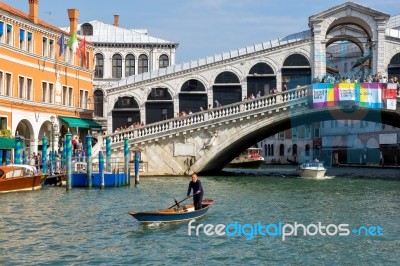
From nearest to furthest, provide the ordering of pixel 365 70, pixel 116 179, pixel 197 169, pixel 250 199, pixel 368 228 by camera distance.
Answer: pixel 368 228, pixel 250 199, pixel 116 179, pixel 197 169, pixel 365 70

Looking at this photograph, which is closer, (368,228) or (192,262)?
(192,262)

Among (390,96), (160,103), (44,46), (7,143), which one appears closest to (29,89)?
(44,46)

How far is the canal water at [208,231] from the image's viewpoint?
43.2 ft

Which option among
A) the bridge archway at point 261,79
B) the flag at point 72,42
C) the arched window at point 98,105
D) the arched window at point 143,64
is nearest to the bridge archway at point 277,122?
the bridge archway at point 261,79

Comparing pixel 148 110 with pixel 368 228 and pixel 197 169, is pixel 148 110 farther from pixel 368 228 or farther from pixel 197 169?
pixel 368 228

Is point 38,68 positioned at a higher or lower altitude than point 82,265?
higher

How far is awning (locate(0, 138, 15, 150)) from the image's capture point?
29.3m

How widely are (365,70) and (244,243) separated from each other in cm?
3037

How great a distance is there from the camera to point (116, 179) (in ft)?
90.3

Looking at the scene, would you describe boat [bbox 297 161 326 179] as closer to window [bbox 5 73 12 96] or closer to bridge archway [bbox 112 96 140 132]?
bridge archway [bbox 112 96 140 132]

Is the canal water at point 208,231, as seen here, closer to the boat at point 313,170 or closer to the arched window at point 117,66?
the boat at point 313,170

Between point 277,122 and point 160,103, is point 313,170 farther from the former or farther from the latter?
point 160,103

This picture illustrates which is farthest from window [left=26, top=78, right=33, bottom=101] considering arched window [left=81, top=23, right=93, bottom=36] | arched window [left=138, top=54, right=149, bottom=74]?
arched window [left=81, top=23, right=93, bottom=36]

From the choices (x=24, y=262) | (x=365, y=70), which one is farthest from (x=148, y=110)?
(x=24, y=262)
